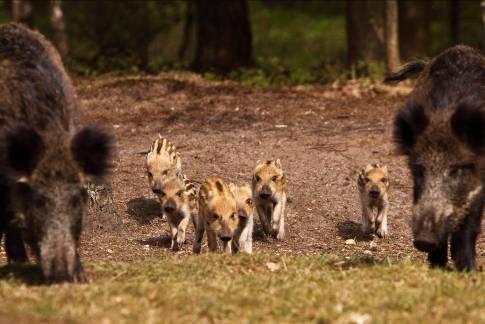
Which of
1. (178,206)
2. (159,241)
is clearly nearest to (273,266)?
(178,206)

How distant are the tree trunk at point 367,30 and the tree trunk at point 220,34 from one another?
7.52 feet

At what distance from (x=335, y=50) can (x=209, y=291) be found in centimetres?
3045

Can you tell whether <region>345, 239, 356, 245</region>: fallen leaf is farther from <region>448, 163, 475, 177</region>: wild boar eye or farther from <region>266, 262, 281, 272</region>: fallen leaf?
<region>448, 163, 475, 177</region>: wild boar eye

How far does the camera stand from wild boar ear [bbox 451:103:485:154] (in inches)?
374

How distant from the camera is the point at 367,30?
73.9 feet

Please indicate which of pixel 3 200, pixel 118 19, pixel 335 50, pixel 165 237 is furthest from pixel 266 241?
pixel 335 50

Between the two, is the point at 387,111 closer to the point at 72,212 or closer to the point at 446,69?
the point at 446,69

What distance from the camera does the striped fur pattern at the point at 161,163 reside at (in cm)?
1461

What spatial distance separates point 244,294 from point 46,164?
80.3 inches

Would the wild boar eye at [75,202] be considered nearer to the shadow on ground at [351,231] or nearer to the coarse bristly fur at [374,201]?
the shadow on ground at [351,231]

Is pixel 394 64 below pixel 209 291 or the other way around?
the other way around

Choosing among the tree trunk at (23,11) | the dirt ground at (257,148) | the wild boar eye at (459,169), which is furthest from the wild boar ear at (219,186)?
the tree trunk at (23,11)

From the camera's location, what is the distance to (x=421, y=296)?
318 inches

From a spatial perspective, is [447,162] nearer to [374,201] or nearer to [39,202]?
[39,202]
